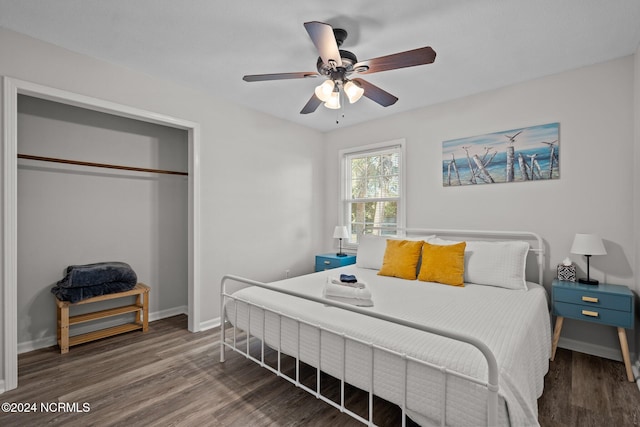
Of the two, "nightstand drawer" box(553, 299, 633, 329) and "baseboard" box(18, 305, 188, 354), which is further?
"baseboard" box(18, 305, 188, 354)

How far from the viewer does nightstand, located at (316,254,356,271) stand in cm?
407

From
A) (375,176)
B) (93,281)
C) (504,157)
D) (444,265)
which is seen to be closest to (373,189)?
(375,176)

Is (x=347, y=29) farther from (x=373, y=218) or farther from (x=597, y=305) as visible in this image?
(x=597, y=305)

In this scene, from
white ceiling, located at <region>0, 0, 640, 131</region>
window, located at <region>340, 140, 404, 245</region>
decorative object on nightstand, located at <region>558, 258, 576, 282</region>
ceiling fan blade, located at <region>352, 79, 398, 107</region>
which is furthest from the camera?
window, located at <region>340, 140, 404, 245</region>

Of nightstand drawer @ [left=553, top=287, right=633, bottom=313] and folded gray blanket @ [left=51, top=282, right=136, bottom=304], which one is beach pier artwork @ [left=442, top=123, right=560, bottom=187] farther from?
folded gray blanket @ [left=51, top=282, right=136, bottom=304]

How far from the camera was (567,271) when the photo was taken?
2734mm

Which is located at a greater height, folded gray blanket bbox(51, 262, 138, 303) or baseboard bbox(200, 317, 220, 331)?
folded gray blanket bbox(51, 262, 138, 303)

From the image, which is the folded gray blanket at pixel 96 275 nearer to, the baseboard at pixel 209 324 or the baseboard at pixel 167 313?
the baseboard at pixel 167 313

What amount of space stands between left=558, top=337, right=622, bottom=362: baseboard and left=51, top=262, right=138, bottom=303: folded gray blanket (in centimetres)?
421

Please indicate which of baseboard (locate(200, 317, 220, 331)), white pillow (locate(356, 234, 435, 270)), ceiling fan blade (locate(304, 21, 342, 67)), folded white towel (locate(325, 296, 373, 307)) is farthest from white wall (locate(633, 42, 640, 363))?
baseboard (locate(200, 317, 220, 331))

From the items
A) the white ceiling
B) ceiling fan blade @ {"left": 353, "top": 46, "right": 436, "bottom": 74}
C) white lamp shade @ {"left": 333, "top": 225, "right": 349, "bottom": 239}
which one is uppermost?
the white ceiling

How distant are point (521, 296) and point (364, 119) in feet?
9.37

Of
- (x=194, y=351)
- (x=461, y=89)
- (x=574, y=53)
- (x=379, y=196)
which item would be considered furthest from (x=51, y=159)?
(x=574, y=53)

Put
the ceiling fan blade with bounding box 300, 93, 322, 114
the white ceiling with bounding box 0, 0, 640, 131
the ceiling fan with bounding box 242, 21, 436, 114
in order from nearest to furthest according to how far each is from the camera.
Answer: the ceiling fan with bounding box 242, 21, 436, 114 < the white ceiling with bounding box 0, 0, 640, 131 < the ceiling fan blade with bounding box 300, 93, 322, 114
